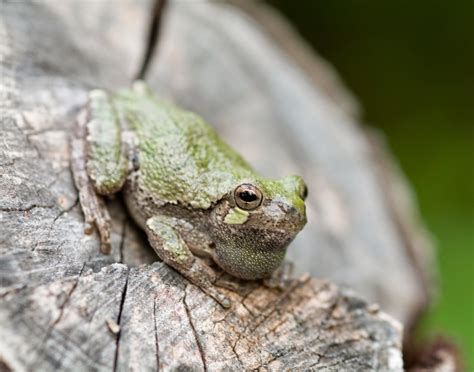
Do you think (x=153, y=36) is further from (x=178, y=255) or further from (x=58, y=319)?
(x=58, y=319)

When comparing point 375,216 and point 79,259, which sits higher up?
point 375,216

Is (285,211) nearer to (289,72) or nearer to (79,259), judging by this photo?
(79,259)

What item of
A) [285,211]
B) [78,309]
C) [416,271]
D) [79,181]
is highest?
[416,271]

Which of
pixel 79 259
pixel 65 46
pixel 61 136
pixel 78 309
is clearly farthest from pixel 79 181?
pixel 65 46

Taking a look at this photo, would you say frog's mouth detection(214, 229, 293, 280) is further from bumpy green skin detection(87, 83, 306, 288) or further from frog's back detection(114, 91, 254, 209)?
frog's back detection(114, 91, 254, 209)

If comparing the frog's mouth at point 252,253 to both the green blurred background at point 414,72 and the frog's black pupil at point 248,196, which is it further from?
the green blurred background at point 414,72

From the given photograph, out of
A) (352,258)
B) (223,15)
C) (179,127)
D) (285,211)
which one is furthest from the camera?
(223,15)

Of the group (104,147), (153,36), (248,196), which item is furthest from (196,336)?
(153,36)

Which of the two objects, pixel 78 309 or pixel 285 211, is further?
pixel 285 211
